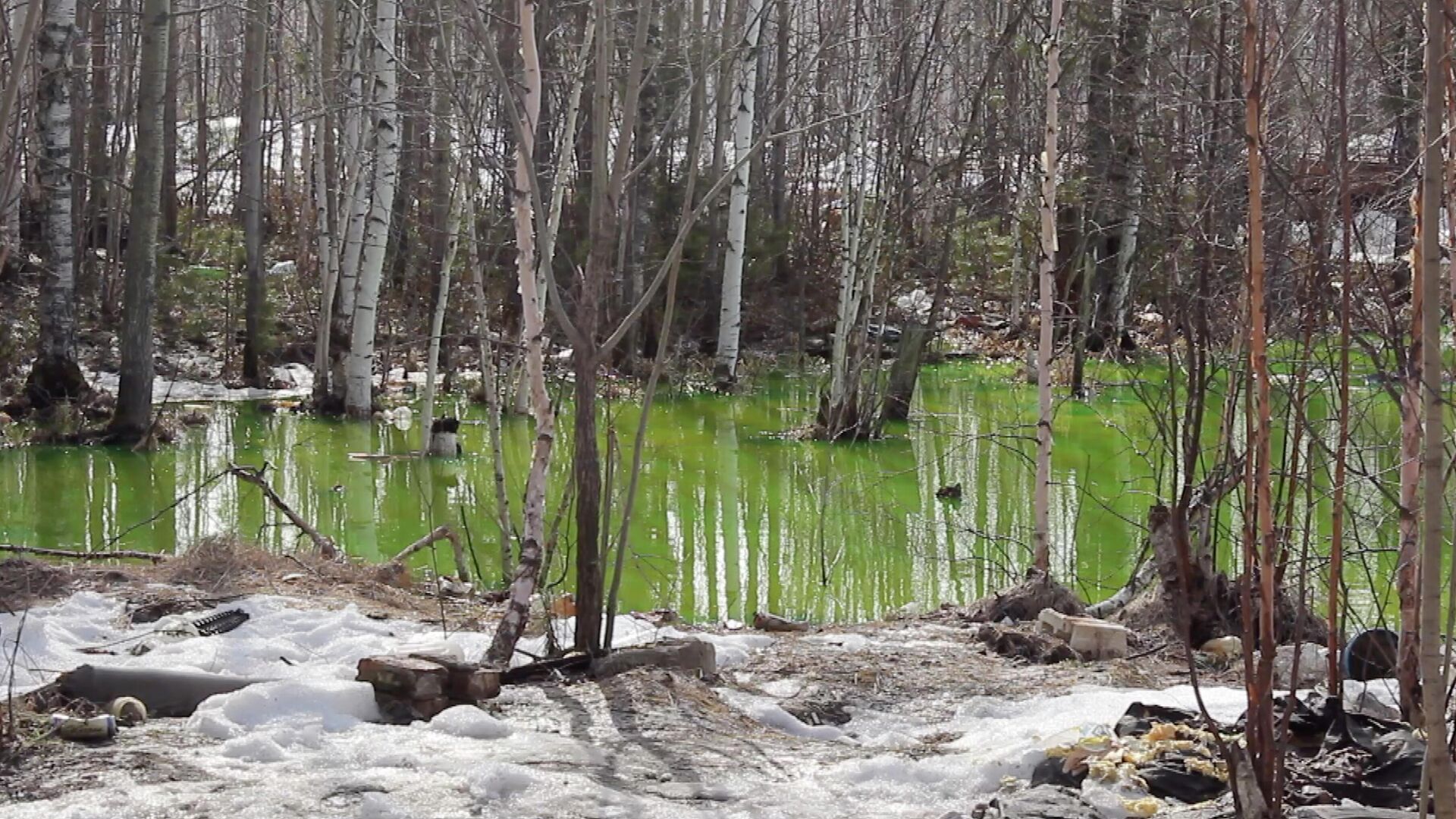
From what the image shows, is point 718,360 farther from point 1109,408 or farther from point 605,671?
point 605,671

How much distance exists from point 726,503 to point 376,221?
5128mm

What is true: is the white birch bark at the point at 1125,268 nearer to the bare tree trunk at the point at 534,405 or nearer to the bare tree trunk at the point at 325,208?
the bare tree trunk at the point at 325,208

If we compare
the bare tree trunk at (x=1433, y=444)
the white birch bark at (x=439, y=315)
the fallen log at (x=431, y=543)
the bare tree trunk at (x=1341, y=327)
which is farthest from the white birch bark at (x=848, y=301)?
the bare tree trunk at (x=1433, y=444)

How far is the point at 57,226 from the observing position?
13.5 m

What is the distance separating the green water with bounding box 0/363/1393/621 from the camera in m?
9.01

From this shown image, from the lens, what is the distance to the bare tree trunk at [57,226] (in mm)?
12516

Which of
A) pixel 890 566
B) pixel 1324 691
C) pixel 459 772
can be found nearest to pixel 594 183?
pixel 459 772

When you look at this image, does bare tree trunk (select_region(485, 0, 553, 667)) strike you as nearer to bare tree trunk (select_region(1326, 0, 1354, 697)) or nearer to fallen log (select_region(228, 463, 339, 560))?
bare tree trunk (select_region(1326, 0, 1354, 697))

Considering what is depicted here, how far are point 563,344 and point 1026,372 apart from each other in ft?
19.1

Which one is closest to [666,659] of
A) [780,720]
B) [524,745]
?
[780,720]

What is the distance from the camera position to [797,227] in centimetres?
2275

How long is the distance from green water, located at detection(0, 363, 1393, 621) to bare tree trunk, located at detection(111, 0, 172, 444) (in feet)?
1.58

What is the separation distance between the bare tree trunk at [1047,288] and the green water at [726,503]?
325 mm

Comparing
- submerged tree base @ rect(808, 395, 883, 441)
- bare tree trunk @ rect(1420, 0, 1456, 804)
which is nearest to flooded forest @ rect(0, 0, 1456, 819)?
bare tree trunk @ rect(1420, 0, 1456, 804)
